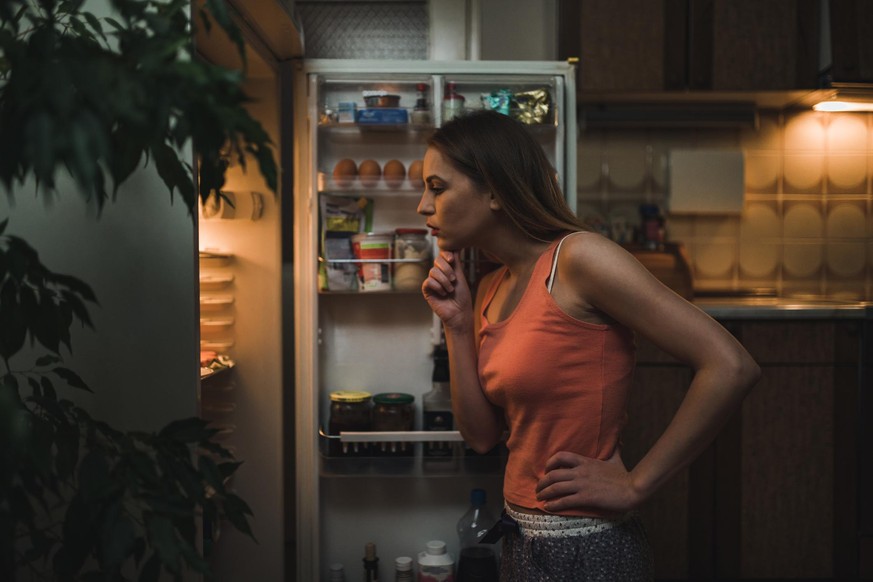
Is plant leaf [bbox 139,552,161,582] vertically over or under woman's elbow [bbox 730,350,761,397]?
under

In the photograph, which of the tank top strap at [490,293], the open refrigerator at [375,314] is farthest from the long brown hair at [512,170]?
the open refrigerator at [375,314]

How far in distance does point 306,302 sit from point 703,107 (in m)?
1.75

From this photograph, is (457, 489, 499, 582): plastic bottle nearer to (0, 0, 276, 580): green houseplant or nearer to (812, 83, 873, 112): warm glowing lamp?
(0, 0, 276, 580): green houseplant

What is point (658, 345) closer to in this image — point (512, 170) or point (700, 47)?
point (512, 170)

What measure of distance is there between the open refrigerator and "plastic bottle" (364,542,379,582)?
0.32ft

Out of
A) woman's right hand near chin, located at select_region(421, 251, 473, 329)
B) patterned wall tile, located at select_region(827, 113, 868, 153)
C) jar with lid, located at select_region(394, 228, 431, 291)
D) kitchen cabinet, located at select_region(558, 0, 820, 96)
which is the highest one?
kitchen cabinet, located at select_region(558, 0, 820, 96)

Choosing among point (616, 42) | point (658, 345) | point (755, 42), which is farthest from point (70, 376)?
point (755, 42)

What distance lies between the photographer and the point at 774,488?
251 centimetres

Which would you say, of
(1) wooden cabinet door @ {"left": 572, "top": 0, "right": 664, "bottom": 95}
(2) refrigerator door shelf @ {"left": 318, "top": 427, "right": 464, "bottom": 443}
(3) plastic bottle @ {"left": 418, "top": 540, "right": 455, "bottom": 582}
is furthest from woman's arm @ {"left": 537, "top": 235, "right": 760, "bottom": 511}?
(1) wooden cabinet door @ {"left": 572, "top": 0, "right": 664, "bottom": 95}

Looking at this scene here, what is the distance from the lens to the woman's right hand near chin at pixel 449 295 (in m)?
1.24

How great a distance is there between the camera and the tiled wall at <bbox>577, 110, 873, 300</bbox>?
2992mm

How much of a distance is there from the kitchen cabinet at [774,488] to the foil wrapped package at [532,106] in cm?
91

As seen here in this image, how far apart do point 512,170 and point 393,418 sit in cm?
113

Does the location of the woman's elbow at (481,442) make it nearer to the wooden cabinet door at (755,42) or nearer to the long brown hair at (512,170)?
the long brown hair at (512,170)
